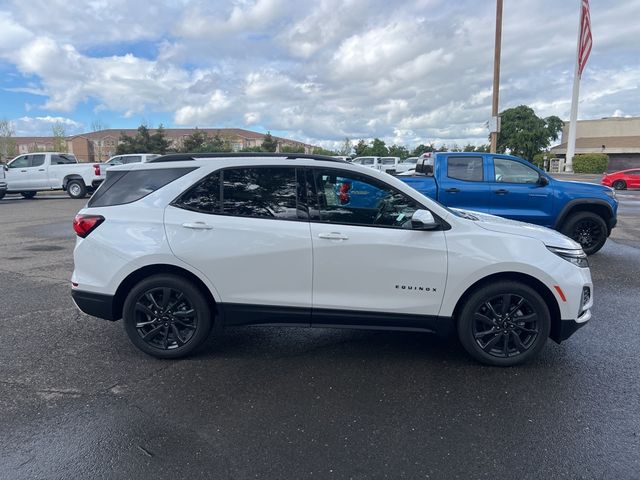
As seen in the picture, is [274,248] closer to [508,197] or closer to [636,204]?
[508,197]

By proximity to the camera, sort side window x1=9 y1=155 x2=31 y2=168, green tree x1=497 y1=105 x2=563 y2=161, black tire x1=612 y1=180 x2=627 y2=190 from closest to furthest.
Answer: side window x1=9 y1=155 x2=31 y2=168 → black tire x1=612 y1=180 x2=627 y2=190 → green tree x1=497 y1=105 x2=563 y2=161

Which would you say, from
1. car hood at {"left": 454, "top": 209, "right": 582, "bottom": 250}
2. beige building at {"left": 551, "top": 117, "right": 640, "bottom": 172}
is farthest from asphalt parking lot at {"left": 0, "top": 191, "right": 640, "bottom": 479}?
beige building at {"left": 551, "top": 117, "right": 640, "bottom": 172}

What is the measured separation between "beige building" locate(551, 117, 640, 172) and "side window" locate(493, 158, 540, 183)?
58.1 metres

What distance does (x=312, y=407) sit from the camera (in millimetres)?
3084

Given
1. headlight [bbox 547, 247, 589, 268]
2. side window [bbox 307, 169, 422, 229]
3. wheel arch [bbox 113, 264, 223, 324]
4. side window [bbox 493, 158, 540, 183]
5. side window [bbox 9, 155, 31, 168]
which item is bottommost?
wheel arch [bbox 113, 264, 223, 324]

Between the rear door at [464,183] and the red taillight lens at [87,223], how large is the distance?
19.6ft

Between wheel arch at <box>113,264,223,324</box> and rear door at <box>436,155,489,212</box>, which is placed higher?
rear door at <box>436,155,489,212</box>

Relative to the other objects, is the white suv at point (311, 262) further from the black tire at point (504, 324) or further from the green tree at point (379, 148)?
the green tree at point (379, 148)

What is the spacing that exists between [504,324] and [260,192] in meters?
2.33

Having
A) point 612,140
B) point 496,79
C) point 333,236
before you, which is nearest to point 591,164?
point 612,140

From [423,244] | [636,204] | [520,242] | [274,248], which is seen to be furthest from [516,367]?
[636,204]

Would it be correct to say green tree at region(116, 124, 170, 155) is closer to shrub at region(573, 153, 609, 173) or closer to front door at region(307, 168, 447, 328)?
shrub at region(573, 153, 609, 173)

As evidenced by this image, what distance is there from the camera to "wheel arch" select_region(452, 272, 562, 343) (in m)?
3.57

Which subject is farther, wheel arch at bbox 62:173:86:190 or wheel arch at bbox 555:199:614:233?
wheel arch at bbox 62:173:86:190
